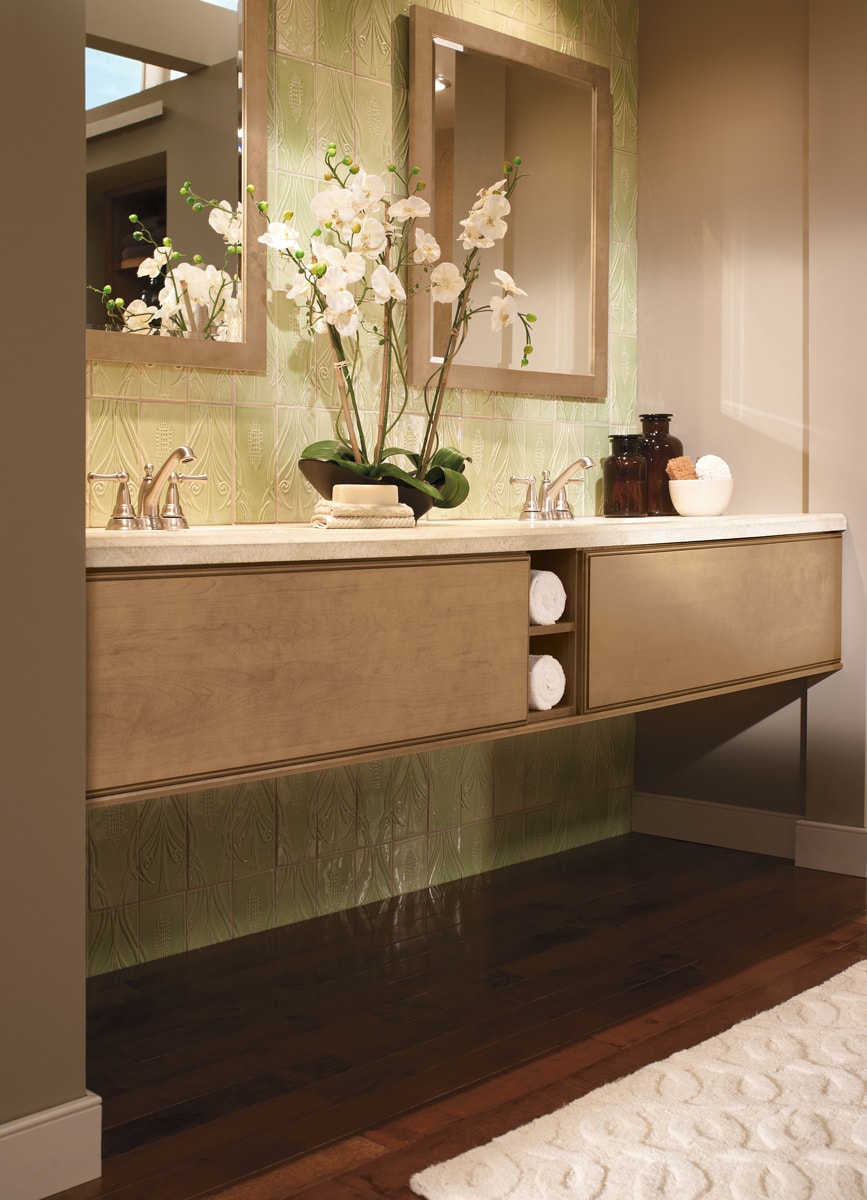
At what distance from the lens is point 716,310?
3572mm

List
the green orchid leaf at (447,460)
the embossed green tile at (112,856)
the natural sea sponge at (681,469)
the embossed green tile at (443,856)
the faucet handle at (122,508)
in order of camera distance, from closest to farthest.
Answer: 1. the faucet handle at (122,508)
2. the embossed green tile at (112,856)
3. the green orchid leaf at (447,460)
4. the embossed green tile at (443,856)
5. the natural sea sponge at (681,469)

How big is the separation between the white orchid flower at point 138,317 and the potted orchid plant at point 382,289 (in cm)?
29

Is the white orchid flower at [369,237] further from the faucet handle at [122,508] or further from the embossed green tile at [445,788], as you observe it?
the embossed green tile at [445,788]

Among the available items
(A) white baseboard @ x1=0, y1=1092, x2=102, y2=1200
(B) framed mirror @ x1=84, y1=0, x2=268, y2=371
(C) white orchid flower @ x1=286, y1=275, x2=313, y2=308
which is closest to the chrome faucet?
(C) white orchid flower @ x1=286, y1=275, x2=313, y2=308

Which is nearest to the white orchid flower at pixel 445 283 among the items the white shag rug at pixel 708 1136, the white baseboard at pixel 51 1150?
the white shag rug at pixel 708 1136

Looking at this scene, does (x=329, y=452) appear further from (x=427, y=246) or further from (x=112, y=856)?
(x=112, y=856)

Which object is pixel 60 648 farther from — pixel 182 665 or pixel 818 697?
pixel 818 697

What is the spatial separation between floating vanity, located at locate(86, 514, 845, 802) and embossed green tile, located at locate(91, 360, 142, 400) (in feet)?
1.20

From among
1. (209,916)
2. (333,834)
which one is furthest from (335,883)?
(209,916)

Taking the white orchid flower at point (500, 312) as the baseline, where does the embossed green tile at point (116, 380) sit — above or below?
below

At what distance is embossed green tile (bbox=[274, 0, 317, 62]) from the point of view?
2713 millimetres

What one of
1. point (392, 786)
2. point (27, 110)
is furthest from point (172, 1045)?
point (27, 110)

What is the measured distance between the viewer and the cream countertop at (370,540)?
70.9 inches

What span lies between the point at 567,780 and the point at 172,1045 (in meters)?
1.62
